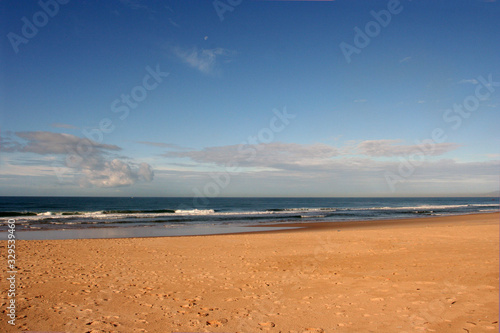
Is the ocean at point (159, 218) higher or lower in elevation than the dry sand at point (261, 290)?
lower

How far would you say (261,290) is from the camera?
6906 mm

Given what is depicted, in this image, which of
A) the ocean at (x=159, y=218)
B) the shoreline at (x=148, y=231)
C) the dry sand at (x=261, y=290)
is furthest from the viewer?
the ocean at (x=159, y=218)

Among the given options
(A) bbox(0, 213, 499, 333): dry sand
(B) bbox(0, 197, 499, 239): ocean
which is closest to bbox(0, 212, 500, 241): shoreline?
(B) bbox(0, 197, 499, 239): ocean

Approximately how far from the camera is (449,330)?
4.70 meters

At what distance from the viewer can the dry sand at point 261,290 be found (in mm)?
5062

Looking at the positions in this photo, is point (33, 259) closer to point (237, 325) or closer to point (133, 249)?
point (133, 249)

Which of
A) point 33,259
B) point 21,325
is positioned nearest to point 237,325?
point 21,325

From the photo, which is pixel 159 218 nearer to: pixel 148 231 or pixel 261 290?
pixel 148 231

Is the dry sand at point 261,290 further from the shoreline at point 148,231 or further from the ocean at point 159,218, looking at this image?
the ocean at point 159,218

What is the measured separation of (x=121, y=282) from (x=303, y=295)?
14.6 ft

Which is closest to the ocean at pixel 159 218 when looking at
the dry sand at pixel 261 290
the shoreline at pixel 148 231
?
the shoreline at pixel 148 231

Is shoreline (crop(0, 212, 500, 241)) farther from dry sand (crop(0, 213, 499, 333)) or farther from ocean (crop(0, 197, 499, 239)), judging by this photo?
dry sand (crop(0, 213, 499, 333))

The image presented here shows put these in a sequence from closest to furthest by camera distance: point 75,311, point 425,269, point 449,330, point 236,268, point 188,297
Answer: point 449,330 < point 75,311 < point 188,297 < point 425,269 < point 236,268

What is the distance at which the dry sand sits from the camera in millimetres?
5062
